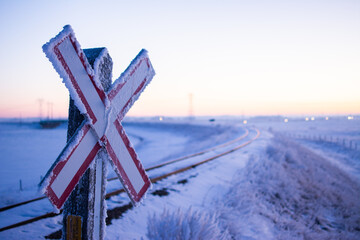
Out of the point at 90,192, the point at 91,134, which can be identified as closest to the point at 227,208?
the point at 90,192

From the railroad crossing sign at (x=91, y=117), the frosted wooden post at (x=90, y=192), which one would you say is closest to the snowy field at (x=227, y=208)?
the frosted wooden post at (x=90, y=192)

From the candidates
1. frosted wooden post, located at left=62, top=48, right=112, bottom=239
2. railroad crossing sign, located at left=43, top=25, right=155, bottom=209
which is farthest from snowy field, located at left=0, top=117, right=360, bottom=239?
railroad crossing sign, located at left=43, top=25, right=155, bottom=209

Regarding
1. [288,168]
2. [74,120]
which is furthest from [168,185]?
[288,168]

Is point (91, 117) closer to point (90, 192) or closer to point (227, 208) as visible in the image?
point (90, 192)

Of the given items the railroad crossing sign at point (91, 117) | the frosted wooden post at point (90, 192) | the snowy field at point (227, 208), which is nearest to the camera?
the railroad crossing sign at point (91, 117)

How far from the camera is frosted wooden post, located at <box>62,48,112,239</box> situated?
1.54m

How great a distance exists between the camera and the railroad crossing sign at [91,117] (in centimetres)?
129

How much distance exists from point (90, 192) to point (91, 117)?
528 mm

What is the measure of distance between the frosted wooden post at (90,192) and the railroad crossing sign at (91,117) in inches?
4.7

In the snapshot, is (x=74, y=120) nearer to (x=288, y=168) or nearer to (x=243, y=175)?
(x=243, y=175)

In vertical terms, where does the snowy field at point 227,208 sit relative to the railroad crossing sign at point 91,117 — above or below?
below

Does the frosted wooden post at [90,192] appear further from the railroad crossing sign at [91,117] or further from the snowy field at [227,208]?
the snowy field at [227,208]

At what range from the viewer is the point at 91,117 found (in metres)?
1.42

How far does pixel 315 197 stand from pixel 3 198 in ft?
32.6
